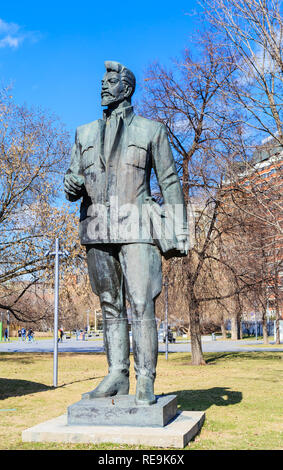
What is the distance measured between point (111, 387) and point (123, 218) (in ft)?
5.67

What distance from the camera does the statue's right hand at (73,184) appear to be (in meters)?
A: 5.50

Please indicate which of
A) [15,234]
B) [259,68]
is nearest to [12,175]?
[15,234]

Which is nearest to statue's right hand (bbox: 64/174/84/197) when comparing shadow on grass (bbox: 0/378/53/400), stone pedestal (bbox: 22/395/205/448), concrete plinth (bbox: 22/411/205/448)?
stone pedestal (bbox: 22/395/205/448)

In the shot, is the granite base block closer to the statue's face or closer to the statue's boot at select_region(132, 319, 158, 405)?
the statue's boot at select_region(132, 319, 158, 405)

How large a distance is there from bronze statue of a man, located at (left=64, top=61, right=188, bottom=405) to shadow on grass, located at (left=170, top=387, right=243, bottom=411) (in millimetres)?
2430

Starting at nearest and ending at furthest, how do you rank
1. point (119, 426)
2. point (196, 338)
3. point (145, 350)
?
point (119, 426)
point (145, 350)
point (196, 338)

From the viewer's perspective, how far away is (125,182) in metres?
5.35

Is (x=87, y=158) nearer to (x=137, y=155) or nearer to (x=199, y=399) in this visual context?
(x=137, y=155)

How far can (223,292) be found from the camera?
765 inches

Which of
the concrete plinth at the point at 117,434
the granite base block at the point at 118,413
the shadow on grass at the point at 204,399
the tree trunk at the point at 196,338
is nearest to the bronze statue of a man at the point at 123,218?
the granite base block at the point at 118,413

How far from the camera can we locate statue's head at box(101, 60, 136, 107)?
5.62 meters

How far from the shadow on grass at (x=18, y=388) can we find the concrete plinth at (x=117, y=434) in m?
4.83

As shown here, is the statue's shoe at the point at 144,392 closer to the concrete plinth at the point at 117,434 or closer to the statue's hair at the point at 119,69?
the concrete plinth at the point at 117,434

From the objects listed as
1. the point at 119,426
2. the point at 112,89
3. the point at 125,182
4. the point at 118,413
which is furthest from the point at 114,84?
the point at 119,426
